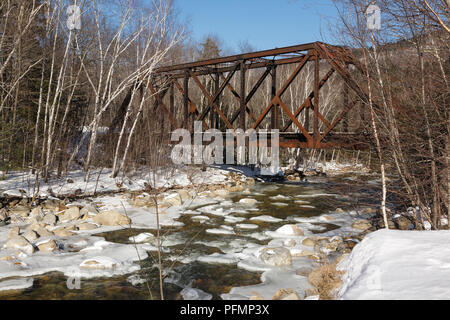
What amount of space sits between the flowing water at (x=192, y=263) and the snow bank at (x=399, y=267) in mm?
1521

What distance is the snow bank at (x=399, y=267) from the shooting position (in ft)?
10.4

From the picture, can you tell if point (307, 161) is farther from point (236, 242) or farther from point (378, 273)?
point (378, 273)

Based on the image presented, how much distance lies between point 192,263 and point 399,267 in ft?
10.6

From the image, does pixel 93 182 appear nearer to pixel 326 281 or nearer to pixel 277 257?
pixel 277 257

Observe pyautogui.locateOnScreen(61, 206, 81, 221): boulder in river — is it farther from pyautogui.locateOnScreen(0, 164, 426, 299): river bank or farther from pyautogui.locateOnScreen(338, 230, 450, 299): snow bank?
pyautogui.locateOnScreen(338, 230, 450, 299): snow bank

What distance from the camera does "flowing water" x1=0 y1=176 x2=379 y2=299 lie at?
15.4 ft

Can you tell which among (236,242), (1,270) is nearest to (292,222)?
(236,242)

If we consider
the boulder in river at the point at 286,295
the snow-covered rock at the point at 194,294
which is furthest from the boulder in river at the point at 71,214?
the boulder in river at the point at 286,295

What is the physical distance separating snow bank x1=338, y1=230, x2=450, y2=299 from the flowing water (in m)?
1.52

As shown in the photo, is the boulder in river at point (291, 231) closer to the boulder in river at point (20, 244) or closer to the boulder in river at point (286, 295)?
the boulder in river at point (286, 295)

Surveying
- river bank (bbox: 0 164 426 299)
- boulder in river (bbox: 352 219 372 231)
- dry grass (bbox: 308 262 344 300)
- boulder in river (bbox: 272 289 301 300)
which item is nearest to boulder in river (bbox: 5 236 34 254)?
river bank (bbox: 0 164 426 299)

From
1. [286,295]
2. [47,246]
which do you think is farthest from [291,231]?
[47,246]
